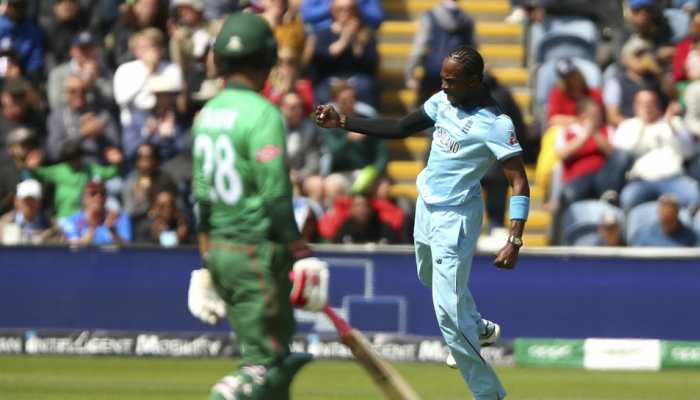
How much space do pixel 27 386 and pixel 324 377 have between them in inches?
89.0

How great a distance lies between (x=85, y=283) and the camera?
13.7m

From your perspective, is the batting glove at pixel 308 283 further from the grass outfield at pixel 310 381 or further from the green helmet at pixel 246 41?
the grass outfield at pixel 310 381

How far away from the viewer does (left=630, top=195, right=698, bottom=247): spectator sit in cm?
1358

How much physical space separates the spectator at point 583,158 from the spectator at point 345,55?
231cm

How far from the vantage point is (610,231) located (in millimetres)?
13758

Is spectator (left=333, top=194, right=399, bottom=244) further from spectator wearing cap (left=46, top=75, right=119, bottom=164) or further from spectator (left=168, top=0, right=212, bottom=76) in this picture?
spectator (left=168, top=0, right=212, bottom=76)

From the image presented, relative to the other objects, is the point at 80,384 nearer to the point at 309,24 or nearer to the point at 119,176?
the point at 119,176

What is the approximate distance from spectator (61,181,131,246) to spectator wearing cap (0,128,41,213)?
0.83 meters

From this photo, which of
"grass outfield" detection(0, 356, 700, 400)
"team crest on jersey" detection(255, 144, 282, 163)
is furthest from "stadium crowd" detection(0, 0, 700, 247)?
"team crest on jersey" detection(255, 144, 282, 163)

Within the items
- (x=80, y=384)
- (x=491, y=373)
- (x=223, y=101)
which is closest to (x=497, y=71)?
(x=80, y=384)

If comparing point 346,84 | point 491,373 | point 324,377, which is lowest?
point 324,377

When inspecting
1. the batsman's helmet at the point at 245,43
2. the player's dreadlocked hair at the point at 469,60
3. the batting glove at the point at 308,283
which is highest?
the batsman's helmet at the point at 245,43

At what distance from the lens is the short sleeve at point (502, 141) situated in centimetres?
824

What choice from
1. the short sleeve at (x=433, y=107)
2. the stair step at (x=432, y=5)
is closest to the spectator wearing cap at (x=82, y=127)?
the stair step at (x=432, y=5)
